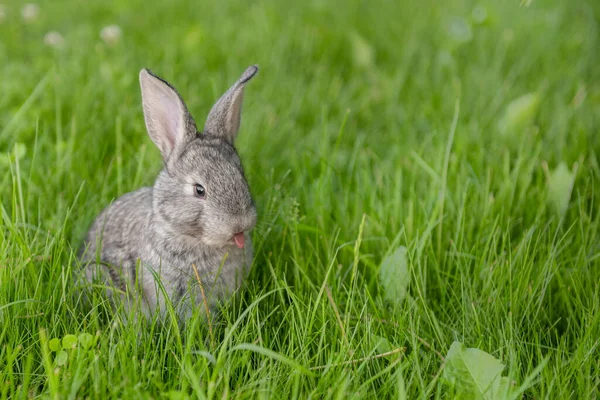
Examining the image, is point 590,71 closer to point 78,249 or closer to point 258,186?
point 258,186

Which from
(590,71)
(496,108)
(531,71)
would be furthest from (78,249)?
(590,71)

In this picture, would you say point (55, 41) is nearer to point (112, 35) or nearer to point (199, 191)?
point (112, 35)

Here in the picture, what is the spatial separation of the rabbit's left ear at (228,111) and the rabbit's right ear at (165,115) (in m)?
0.11

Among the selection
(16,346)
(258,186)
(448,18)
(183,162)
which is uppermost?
(448,18)

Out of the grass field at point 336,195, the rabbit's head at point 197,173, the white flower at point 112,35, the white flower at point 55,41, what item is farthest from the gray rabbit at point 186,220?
the white flower at point 55,41

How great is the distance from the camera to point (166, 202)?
10.8ft

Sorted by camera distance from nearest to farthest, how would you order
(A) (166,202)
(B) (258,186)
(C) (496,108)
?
(A) (166,202)
(B) (258,186)
(C) (496,108)

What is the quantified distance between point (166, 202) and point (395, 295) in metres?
1.16

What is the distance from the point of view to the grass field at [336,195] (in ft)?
9.23

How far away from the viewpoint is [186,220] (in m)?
3.22

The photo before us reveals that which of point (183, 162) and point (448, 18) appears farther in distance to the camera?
point (448, 18)

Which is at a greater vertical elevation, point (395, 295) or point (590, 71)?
point (590, 71)

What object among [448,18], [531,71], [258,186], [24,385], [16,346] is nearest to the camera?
[24,385]

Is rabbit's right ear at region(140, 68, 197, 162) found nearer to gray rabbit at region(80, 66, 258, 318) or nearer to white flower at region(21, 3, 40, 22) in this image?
gray rabbit at region(80, 66, 258, 318)
